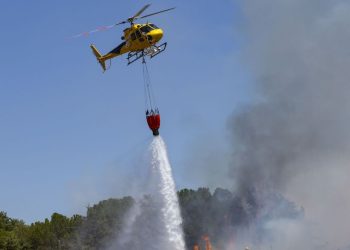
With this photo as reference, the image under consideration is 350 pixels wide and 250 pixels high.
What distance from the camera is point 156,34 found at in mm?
69188

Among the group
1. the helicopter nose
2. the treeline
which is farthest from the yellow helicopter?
the treeline

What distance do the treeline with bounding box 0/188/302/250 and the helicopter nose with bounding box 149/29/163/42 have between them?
58747 millimetres

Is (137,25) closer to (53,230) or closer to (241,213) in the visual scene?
(241,213)

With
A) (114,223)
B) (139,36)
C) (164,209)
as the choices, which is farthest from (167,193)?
(114,223)

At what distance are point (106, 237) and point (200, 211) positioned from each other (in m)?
20.5

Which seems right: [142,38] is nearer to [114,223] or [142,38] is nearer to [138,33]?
[138,33]

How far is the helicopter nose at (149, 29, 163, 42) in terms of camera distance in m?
69.0

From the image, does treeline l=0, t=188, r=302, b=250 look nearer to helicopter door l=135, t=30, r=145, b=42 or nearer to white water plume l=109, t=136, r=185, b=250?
white water plume l=109, t=136, r=185, b=250

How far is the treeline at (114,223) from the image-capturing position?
126375mm

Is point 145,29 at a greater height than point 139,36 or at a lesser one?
greater

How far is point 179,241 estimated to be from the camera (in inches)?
3329

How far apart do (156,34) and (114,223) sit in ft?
262

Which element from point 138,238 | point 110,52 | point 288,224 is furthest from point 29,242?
point 110,52

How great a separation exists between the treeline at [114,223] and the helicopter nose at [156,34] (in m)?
58.7
